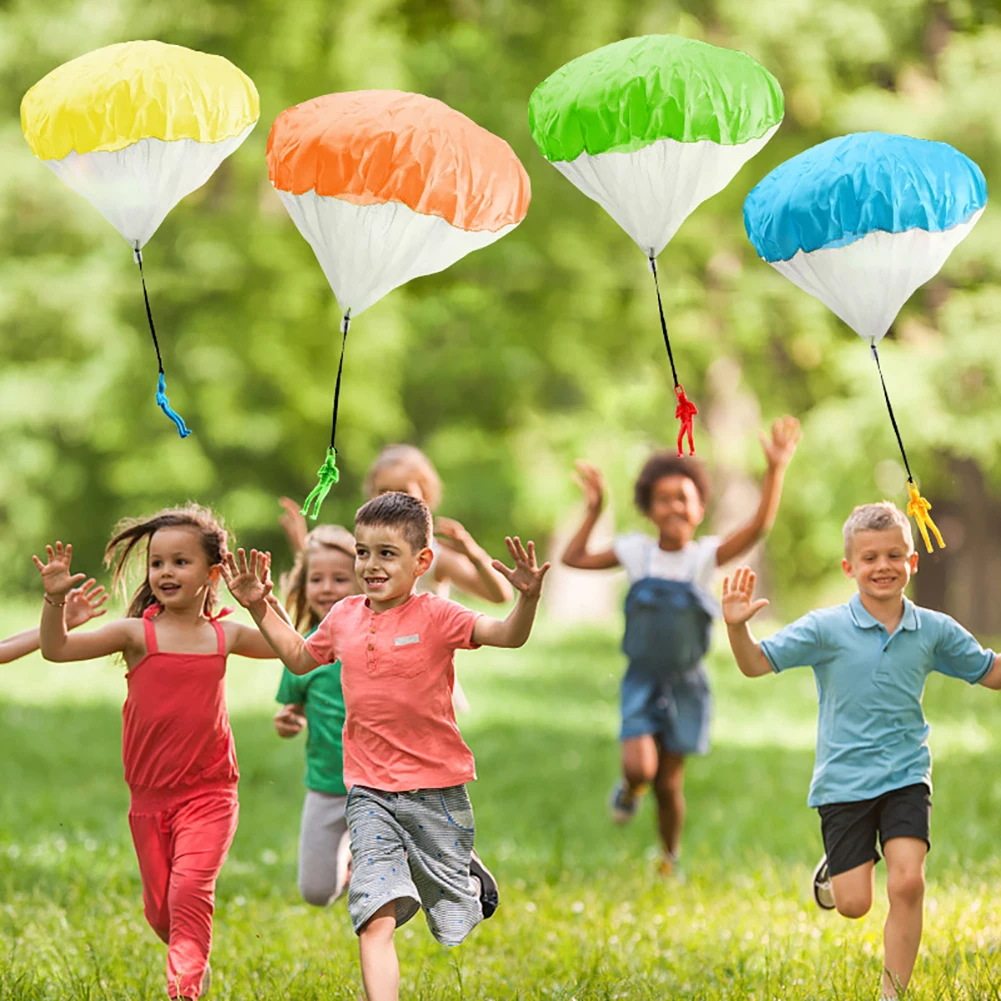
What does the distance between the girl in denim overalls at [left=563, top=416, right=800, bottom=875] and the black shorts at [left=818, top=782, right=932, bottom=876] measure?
2282mm

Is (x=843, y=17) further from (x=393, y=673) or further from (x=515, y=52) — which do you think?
(x=393, y=673)

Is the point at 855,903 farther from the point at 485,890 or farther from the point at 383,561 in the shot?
the point at 383,561

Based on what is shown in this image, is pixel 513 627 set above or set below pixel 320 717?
above

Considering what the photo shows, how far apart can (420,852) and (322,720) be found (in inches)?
58.3

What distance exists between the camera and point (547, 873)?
774 centimetres

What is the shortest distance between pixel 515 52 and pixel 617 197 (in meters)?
17.8

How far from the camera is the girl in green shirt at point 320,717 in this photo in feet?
20.5

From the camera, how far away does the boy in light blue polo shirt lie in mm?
5262

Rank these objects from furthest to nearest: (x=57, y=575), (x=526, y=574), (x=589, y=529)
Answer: (x=589, y=529), (x=57, y=575), (x=526, y=574)

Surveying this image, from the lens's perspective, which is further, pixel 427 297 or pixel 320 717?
pixel 427 297

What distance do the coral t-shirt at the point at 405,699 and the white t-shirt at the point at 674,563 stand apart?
2702 millimetres

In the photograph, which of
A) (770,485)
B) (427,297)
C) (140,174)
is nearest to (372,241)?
(140,174)

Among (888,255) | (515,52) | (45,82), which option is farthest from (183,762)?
(515,52)

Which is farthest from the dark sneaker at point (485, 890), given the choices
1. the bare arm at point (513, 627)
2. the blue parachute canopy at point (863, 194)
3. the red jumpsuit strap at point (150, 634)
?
the blue parachute canopy at point (863, 194)
